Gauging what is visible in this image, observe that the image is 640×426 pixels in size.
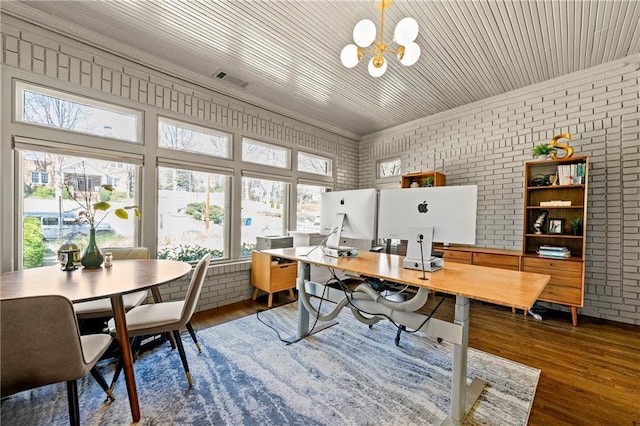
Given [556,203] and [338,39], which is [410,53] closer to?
[338,39]

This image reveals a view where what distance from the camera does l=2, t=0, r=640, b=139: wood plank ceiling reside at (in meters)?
2.28

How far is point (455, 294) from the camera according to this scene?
1.43 m

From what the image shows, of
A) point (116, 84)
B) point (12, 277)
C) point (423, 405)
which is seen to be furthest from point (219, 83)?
point (423, 405)

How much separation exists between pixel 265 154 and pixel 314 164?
3.63 feet

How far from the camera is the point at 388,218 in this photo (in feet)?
6.95

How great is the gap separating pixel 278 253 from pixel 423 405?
5.34 ft

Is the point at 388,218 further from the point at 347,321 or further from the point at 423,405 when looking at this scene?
the point at 347,321

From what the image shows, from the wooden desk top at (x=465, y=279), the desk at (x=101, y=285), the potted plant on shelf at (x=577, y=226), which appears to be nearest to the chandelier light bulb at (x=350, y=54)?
the wooden desk top at (x=465, y=279)

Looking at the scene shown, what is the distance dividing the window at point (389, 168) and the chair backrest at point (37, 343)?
16.3 feet

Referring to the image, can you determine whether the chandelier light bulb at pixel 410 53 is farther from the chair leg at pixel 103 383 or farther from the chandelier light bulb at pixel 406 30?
the chair leg at pixel 103 383

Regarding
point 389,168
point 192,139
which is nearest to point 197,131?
point 192,139

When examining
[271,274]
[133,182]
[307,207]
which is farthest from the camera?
[307,207]

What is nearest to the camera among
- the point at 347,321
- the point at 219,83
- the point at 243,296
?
the point at 347,321

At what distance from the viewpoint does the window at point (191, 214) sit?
3.29 meters
